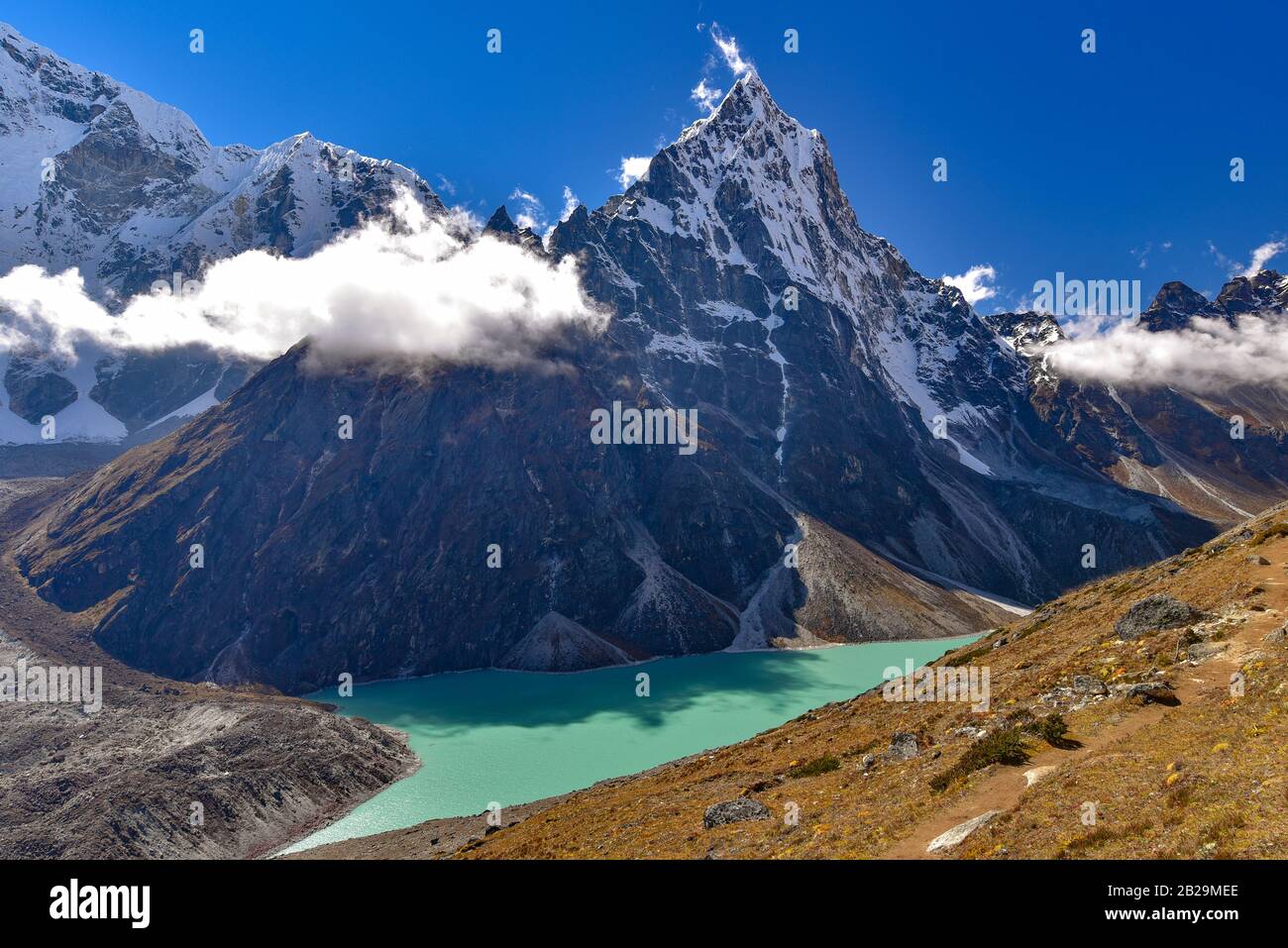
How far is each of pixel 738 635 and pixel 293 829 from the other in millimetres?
120016

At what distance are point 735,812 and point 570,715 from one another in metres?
97.3

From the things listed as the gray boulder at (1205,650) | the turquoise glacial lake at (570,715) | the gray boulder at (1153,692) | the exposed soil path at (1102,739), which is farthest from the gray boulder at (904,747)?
the turquoise glacial lake at (570,715)

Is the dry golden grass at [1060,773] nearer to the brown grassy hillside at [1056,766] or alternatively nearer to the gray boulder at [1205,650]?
the brown grassy hillside at [1056,766]

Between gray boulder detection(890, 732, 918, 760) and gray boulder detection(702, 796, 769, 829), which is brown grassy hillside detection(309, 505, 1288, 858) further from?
gray boulder detection(702, 796, 769, 829)

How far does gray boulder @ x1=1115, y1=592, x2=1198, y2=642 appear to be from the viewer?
32.0 metres

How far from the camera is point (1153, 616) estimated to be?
33.0 m

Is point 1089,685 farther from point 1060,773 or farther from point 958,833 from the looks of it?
point 958,833

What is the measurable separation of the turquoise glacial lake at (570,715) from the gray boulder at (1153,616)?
218ft

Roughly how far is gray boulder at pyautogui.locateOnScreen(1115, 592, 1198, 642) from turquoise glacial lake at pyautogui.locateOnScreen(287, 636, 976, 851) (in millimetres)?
66365

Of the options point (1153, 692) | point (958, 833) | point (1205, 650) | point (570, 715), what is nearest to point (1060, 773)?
point (958, 833)

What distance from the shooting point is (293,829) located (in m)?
74.6
